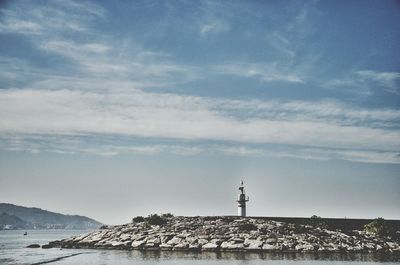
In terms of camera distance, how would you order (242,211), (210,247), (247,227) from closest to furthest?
(210,247) < (247,227) < (242,211)

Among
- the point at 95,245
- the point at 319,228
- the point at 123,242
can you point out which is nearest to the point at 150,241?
the point at 123,242

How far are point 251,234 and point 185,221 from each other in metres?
12.5

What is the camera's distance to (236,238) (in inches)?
2376

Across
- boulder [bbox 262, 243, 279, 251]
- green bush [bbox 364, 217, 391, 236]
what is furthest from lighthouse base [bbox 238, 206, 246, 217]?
green bush [bbox 364, 217, 391, 236]

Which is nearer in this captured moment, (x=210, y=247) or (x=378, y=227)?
(x=210, y=247)

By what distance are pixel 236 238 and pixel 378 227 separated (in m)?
23.2

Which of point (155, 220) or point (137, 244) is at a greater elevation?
point (155, 220)

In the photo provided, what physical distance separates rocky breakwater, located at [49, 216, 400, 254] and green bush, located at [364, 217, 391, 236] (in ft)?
6.88

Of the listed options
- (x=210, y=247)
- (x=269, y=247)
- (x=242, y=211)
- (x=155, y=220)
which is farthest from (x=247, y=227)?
(x=155, y=220)

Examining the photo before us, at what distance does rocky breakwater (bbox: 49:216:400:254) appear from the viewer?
5869 centimetres

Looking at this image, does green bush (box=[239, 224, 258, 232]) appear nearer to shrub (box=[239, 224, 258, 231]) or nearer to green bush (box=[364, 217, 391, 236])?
shrub (box=[239, 224, 258, 231])

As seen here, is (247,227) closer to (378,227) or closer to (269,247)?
(269,247)

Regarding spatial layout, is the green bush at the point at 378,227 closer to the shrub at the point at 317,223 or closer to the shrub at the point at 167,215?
the shrub at the point at 317,223

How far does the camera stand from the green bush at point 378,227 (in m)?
66.6
